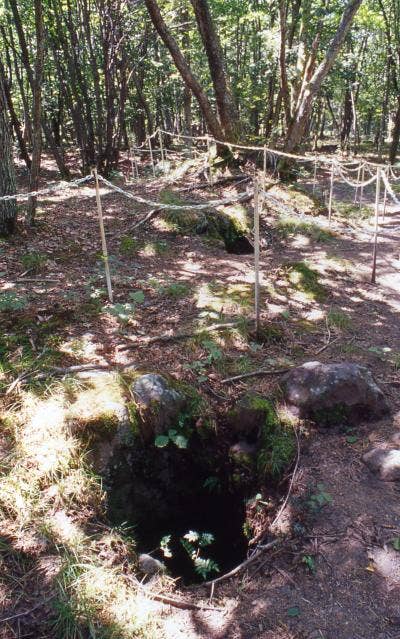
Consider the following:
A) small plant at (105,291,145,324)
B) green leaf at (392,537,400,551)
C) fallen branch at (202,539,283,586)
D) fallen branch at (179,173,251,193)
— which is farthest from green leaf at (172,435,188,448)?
fallen branch at (179,173,251,193)

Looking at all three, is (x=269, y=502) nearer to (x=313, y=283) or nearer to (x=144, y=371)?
(x=144, y=371)

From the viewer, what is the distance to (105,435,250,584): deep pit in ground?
12.8 feet

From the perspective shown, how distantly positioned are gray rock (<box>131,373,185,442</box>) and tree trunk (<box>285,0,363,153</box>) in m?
9.44

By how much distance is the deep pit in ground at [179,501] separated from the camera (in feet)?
12.8

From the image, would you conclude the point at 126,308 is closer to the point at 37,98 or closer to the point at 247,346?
the point at 247,346

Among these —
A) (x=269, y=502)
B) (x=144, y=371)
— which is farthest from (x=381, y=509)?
(x=144, y=371)

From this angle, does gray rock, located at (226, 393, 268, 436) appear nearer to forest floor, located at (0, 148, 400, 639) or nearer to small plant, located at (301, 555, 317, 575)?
forest floor, located at (0, 148, 400, 639)

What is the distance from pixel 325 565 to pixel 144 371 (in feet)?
7.38

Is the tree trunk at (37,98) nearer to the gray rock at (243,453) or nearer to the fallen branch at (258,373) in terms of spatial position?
the fallen branch at (258,373)

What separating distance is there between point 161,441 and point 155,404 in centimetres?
33

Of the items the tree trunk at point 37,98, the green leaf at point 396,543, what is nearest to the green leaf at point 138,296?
the tree trunk at point 37,98

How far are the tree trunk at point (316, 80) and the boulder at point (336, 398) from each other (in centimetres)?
894

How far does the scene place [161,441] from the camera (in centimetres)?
406

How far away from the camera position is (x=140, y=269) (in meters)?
6.79
